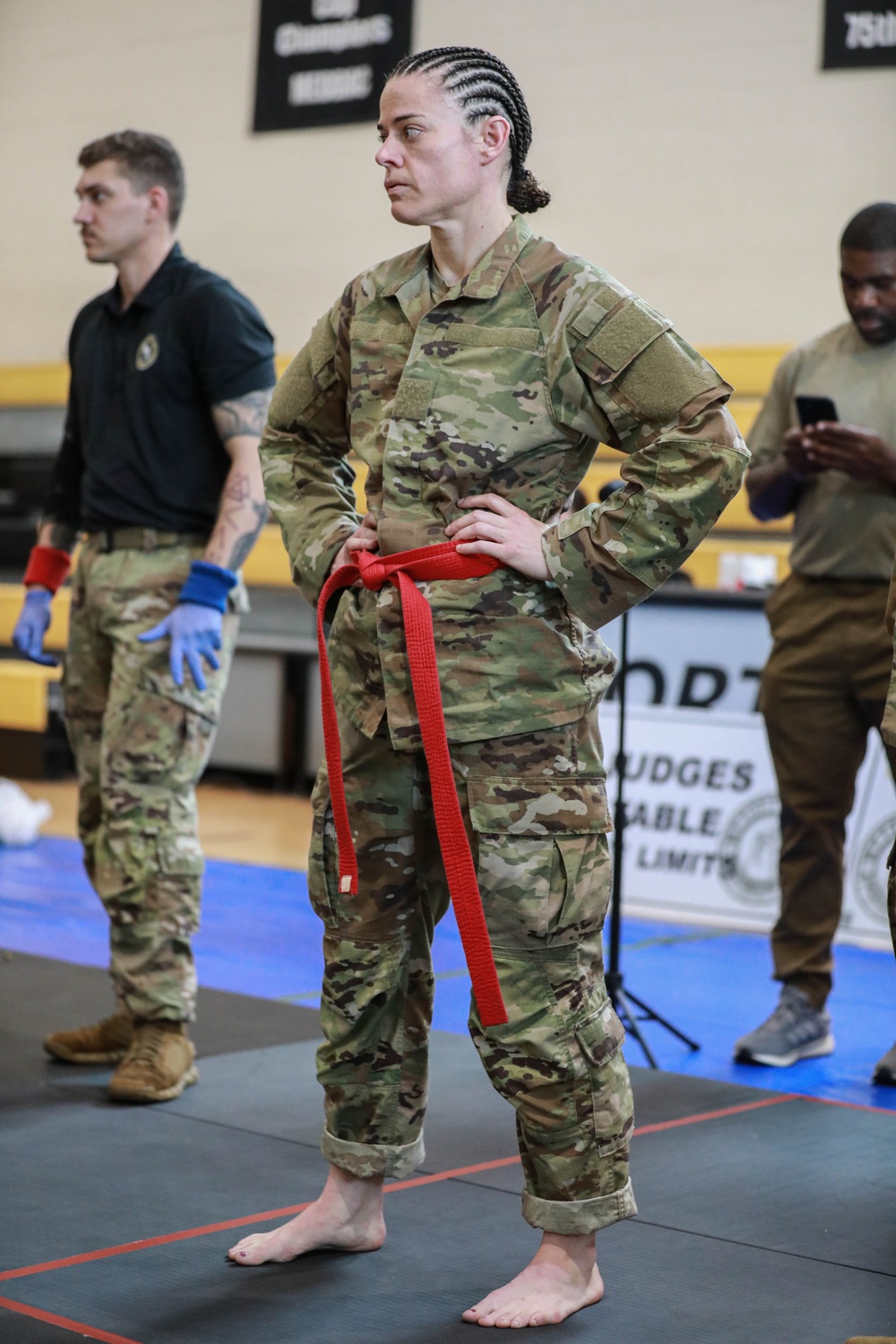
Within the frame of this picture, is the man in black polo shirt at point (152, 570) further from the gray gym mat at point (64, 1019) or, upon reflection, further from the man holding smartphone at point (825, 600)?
the man holding smartphone at point (825, 600)

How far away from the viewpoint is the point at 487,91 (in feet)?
6.31

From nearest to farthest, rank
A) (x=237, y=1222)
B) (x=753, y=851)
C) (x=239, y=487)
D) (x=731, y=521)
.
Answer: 1. (x=237, y=1222)
2. (x=239, y=487)
3. (x=753, y=851)
4. (x=731, y=521)

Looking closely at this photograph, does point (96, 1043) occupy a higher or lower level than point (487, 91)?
lower

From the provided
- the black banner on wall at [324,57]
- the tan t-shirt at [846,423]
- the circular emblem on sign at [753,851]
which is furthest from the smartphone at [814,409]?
the black banner on wall at [324,57]

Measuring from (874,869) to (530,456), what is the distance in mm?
2932

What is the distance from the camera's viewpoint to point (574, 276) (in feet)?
6.25

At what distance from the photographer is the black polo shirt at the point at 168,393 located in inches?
117

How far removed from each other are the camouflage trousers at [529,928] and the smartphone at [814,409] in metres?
1.51

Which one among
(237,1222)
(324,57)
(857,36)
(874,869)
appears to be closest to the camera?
(237,1222)

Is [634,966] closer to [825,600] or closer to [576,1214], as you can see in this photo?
[825,600]

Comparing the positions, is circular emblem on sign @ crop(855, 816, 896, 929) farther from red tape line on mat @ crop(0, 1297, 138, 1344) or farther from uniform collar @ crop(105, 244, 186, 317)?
red tape line on mat @ crop(0, 1297, 138, 1344)

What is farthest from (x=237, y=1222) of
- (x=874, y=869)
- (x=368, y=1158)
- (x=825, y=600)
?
(x=874, y=869)

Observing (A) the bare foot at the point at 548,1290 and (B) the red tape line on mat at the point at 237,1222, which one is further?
(B) the red tape line on mat at the point at 237,1222

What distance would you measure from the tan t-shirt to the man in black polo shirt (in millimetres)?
1168
